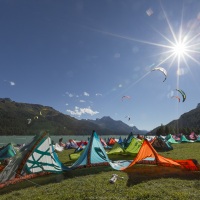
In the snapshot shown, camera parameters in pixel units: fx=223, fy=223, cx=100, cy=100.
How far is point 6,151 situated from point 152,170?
1920cm

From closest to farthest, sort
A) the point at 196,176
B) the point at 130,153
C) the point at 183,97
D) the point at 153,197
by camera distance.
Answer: the point at 153,197, the point at 196,176, the point at 130,153, the point at 183,97

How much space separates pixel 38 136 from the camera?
1555cm

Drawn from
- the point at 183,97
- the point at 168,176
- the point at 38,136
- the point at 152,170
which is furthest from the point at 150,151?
the point at 183,97

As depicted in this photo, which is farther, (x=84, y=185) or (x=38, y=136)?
(x=38, y=136)

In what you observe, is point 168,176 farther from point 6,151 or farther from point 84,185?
point 6,151

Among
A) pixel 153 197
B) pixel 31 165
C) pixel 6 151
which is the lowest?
pixel 153 197

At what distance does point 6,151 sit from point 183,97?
24.6m

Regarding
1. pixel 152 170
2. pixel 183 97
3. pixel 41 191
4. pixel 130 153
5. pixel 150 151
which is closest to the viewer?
pixel 41 191

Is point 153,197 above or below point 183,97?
below

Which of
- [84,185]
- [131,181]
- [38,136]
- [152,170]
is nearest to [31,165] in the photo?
[38,136]

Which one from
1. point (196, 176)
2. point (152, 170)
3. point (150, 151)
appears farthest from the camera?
point (150, 151)

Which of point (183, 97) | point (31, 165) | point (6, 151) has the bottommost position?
point (31, 165)

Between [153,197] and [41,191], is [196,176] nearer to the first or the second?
[153,197]

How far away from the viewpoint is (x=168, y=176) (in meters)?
13.0
